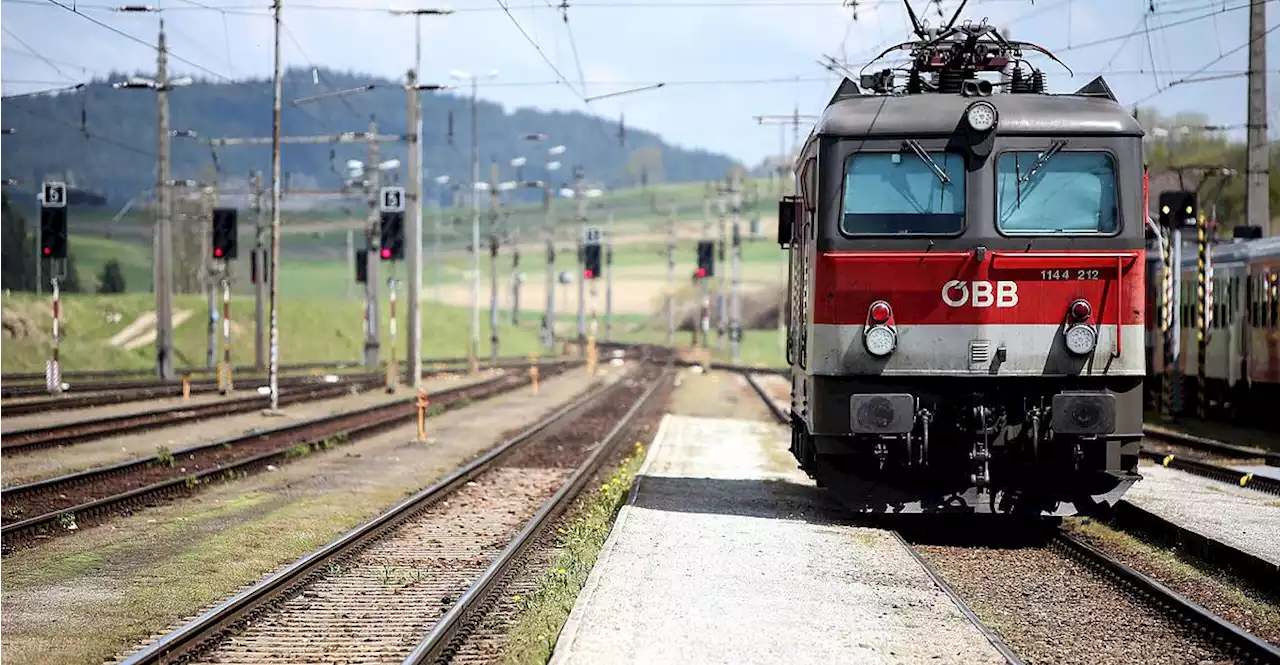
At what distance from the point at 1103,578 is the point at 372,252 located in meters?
46.6

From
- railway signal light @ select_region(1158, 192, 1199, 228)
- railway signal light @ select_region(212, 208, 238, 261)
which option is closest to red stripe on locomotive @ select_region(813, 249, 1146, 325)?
railway signal light @ select_region(1158, 192, 1199, 228)

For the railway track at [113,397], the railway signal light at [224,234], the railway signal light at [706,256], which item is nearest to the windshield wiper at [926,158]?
the railway track at [113,397]

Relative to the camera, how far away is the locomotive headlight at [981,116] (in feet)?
44.8

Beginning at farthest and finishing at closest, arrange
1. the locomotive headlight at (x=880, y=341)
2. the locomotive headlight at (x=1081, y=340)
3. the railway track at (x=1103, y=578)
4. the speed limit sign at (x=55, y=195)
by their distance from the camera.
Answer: the speed limit sign at (x=55, y=195), the locomotive headlight at (x=880, y=341), the locomotive headlight at (x=1081, y=340), the railway track at (x=1103, y=578)

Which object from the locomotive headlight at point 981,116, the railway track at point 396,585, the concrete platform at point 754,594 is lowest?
the railway track at point 396,585

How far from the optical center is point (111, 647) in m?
9.74

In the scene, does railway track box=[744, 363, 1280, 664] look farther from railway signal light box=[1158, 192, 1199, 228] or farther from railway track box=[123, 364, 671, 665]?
railway signal light box=[1158, 192, 1199, 228]

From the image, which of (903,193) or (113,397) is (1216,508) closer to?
(903,193)

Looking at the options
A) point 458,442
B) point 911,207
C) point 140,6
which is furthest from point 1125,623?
point 140,6

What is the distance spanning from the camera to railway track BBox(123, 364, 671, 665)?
31.9 ft

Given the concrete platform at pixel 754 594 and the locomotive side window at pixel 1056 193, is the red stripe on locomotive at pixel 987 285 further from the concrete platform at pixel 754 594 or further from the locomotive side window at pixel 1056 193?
the concrete platform at pixel 754 594

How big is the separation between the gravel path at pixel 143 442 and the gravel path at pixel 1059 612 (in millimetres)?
12212

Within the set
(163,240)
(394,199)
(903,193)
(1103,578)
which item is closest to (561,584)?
(1103,578)

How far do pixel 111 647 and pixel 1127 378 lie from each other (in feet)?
28.1
